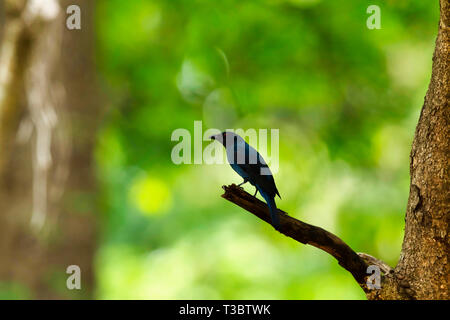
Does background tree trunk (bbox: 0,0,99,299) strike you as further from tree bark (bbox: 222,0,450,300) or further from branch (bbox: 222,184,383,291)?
tree bark (bbox: 222,0,450,300)

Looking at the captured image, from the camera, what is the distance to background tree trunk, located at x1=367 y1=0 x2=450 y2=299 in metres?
3.36

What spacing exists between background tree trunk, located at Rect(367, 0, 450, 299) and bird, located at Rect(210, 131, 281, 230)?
0.90 m

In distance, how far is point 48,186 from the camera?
5.42 m

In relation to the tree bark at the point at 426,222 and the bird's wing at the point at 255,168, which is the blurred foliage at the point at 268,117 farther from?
the tree bark at the point at 426,222

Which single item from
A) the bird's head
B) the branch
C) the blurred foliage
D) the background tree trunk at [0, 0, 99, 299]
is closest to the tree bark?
the branch

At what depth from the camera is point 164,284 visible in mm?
8227

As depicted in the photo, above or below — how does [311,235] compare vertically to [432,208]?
below

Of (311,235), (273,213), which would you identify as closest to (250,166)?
(273,213)

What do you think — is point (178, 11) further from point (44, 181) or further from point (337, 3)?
point (44, 181)

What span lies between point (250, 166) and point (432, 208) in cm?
133

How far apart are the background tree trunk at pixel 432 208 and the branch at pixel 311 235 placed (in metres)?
0.19

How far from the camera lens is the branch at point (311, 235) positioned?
3402 millimetres

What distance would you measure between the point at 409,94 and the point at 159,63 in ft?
13.3

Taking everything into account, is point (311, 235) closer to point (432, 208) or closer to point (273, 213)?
point (273, 213)
